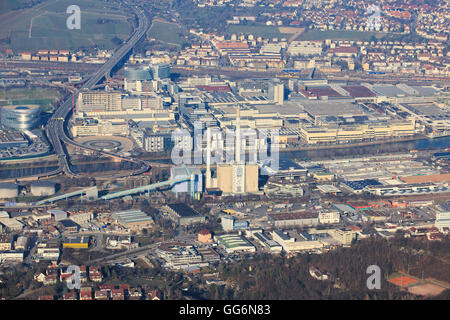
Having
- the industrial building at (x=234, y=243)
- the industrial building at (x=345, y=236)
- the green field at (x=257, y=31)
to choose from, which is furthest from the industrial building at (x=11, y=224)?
the green field at (x=257, y=31)

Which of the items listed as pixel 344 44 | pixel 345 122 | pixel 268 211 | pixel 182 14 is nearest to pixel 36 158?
pixel 268 211

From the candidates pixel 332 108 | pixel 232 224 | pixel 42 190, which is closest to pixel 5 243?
pixel 42 190

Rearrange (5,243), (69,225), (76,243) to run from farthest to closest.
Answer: (69,225) < (76,243) < (5,243)

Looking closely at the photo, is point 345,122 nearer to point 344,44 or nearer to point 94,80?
point 94,80

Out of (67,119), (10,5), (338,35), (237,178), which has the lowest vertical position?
(237,178)

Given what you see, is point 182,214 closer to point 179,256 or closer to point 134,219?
point 134,219

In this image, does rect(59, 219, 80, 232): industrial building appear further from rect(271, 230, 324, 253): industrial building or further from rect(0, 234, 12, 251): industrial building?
rect(271, 230, 324, 253): industrial building

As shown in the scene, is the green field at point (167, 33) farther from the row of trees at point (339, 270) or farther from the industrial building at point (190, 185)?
the row of trees at point (339, 270)
